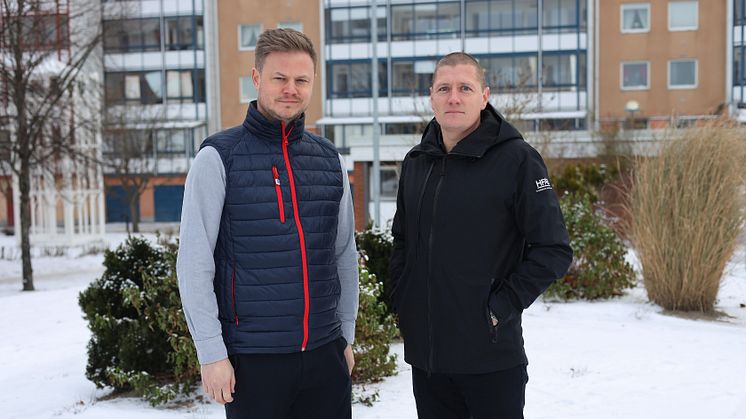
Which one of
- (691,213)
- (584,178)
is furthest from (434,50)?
(691,213)

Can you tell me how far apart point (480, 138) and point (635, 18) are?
41.7 meters

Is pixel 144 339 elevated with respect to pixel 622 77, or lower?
lower

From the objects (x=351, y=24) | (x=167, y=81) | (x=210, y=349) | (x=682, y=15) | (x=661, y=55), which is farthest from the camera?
(x=167, y=81)

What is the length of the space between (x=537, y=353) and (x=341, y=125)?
36.9 meters

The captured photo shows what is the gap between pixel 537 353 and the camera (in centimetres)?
703

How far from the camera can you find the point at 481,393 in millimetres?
3074

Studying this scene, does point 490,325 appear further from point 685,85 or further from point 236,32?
A: point 236,32

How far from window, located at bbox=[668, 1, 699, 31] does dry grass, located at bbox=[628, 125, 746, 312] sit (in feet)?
115

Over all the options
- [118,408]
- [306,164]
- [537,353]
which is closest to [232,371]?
[306,164]

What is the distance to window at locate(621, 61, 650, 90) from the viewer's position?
40.9 metres

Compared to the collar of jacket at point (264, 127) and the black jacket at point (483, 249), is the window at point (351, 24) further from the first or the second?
the collar of jacket at point (264, 127)

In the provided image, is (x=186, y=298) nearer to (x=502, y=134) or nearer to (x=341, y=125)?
(x=502, y=134)

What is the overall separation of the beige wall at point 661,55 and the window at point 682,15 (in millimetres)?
267

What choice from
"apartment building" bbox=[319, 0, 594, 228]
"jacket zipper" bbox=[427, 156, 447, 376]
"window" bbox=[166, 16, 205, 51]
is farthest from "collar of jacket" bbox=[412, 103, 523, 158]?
"window" bbox=[166, 16, 205, 51]
